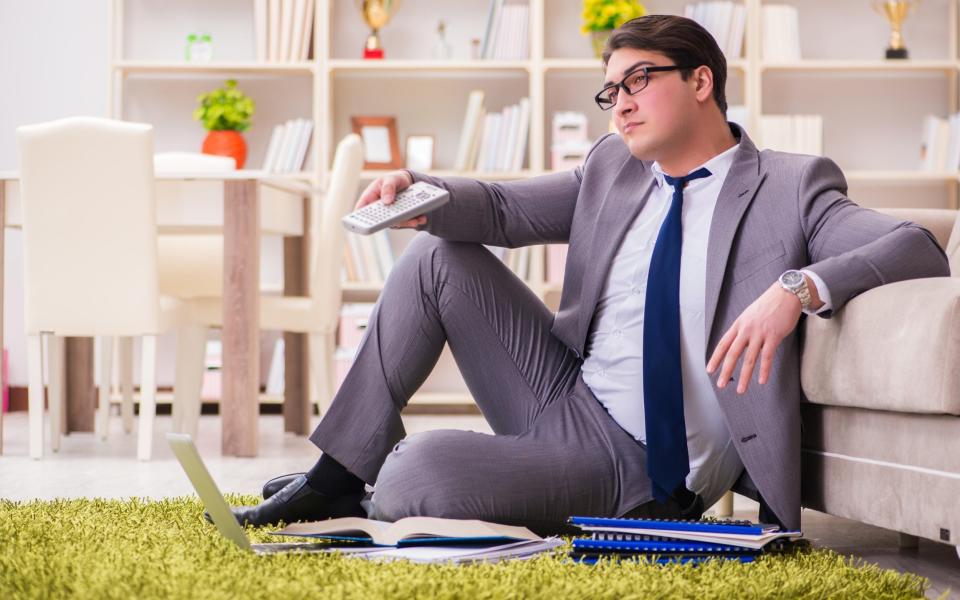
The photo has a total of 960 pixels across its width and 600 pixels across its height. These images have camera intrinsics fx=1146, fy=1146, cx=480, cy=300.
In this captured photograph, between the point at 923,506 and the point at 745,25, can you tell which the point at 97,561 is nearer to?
the point at 923,506

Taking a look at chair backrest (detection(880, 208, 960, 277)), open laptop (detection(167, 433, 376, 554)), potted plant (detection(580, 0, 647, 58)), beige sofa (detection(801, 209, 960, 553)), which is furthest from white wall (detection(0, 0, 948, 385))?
open laptop (detection(167, 433, 376, 554))

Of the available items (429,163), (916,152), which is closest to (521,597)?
(429,163)

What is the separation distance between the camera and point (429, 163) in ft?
15.6

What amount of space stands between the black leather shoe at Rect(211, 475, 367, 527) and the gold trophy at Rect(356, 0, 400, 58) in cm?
331

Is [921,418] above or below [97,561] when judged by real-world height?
above

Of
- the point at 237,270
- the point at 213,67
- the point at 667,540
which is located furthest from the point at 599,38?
the point at 667,540

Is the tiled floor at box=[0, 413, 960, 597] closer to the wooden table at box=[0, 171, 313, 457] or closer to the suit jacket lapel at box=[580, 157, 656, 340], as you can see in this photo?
the wooden table at box=[0, 171, 313, 457]

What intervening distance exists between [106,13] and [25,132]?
7.04 feet

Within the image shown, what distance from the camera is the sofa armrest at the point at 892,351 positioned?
1.33 meters

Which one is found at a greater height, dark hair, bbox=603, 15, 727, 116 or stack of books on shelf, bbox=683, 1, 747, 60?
stack of books on shelf, bbox=683, 1, 747, 60

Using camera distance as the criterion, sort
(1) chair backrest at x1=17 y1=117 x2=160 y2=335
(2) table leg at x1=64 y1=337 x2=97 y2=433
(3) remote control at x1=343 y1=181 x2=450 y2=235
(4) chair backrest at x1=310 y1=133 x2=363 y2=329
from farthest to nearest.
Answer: (2) table leg at x1=64 y1=337 x2=97 y2=433 < (4) chair backrest at x1=310 y1=133 x2=363 y2=329 < (1) chair backrest at x1=17 y1=117 x2=160 y2=335 < (3) remote control at x1=343 y1=181 x2=450 y2=235

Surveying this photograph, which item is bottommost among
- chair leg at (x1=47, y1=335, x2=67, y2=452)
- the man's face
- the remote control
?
chair leg at (x1=47, y1=335, x2=67, y2=452)

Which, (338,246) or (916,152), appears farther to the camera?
(916,152)

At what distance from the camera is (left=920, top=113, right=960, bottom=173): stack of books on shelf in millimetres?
4520
